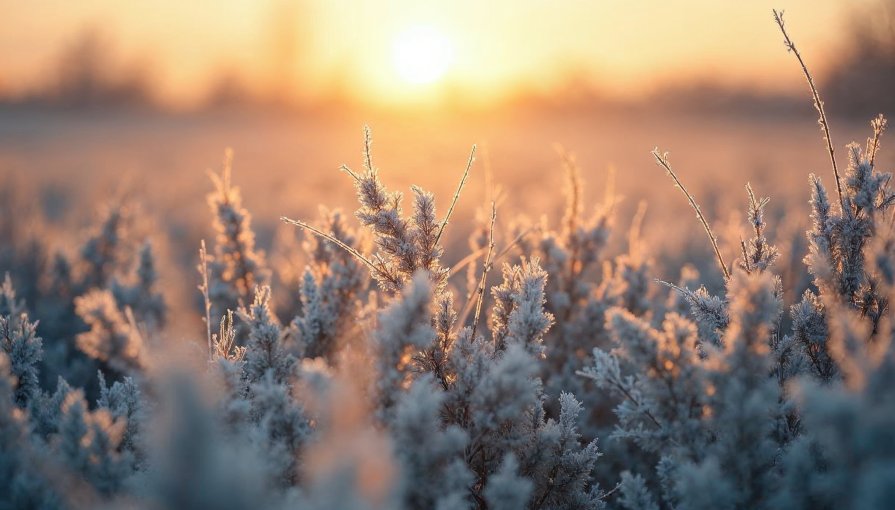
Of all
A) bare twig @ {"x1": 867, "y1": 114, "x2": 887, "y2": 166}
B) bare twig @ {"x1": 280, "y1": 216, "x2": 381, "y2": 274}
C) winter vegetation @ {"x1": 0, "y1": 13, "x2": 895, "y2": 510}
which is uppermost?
bare twig @ {"x1": 867, "y1": 114, "x2": 887, "y2": 166}

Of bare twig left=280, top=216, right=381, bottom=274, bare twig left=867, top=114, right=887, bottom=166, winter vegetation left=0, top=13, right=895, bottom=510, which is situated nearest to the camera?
winter vegetation left=0, top=13, right=895, bottom=510

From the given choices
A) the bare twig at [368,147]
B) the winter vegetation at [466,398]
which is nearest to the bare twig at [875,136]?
the winter vegetation at [466,398]

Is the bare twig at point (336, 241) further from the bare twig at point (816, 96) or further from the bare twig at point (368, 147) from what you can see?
the bare twig at point (816, 96)

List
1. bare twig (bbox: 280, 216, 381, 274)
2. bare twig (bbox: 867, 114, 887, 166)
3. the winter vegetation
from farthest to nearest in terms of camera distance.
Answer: bare twig (bbox: 867, 114, 887, 166), bare twig (bbox: 280, 216, 381, 274), the winter vegetation

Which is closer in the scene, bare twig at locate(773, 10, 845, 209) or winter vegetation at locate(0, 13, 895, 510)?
winter vegetation at locate(0, 13, 895, 510)

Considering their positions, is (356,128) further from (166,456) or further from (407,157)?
(166,456)

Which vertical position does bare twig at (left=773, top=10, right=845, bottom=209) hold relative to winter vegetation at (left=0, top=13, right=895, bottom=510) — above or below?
above

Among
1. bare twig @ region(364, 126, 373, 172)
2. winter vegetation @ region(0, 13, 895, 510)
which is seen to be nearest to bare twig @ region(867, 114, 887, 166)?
winter vegetation @ region(0, 13, 895, 510)

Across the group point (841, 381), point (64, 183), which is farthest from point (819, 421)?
point (64, 183)

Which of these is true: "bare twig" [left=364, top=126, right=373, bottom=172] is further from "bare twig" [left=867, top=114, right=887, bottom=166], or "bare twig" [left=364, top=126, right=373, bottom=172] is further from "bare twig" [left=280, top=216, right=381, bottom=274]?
"bare twig" [left=867, top=114, right=887, bottom=166]
